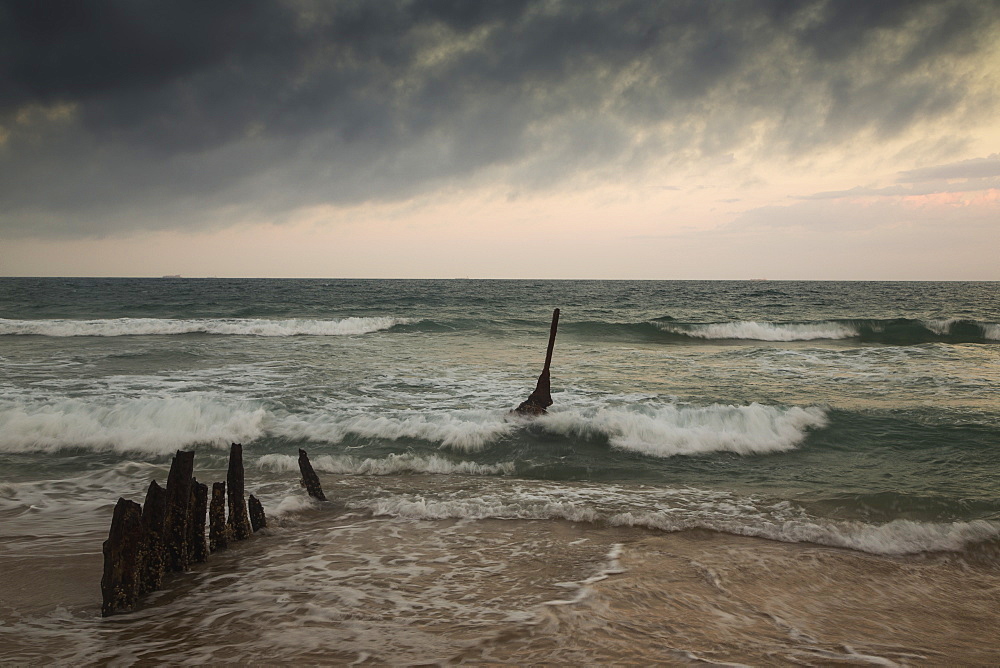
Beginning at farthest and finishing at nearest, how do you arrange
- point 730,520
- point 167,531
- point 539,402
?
1. point 539,402
2. point 730,520
3. point 167,531

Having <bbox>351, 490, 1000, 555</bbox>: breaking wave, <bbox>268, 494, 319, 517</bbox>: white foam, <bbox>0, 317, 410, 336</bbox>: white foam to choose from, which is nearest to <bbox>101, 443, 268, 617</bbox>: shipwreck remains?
<bbox>268, 494, 319, 517</bbox>: white foam

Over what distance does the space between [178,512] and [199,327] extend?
2742cm

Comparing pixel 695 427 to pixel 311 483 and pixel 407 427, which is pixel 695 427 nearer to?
pixel 407 427

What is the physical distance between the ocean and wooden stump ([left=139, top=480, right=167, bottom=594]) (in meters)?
0.14

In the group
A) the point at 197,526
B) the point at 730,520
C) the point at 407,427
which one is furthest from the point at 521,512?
Result: the point at 407,427

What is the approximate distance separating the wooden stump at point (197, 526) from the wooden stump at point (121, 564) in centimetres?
73

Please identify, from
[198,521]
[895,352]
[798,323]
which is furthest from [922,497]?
[798,323]

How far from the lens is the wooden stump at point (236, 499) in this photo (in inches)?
213

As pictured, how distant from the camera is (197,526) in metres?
5.11

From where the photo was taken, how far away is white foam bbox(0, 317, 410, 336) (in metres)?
26.9

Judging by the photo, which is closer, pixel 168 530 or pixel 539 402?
pixel 168 530

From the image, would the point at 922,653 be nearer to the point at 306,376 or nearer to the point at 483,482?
the point at 483,482

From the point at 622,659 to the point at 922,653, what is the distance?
2193 millimetres

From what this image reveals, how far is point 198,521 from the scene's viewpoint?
5105 millimetres
